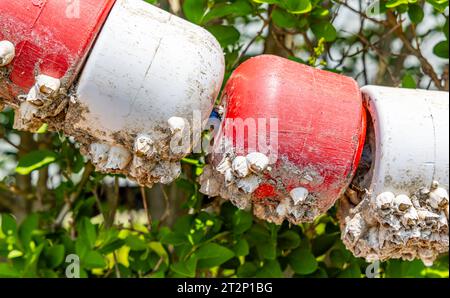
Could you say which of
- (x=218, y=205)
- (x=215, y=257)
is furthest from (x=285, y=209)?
(x=218, y=205)

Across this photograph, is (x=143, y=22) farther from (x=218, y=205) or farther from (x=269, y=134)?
(x=218, y=205)

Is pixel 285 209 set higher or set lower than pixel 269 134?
lower

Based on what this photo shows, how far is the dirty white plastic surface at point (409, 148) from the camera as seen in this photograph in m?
1.08

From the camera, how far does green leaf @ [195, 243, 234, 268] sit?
4.69 feet

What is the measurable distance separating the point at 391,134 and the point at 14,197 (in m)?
1.28

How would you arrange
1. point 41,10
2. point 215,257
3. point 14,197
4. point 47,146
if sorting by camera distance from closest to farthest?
point 41,10 → point 215,257 → point 47,146 → point 14,197

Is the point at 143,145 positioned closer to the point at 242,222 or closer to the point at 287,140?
the point at 287,140

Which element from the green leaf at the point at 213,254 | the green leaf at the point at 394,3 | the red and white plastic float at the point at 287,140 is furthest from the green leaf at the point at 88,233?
the green leaf at the point at 394,3

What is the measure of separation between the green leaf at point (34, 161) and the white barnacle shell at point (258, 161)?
1.99ft

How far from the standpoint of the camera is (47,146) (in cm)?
176

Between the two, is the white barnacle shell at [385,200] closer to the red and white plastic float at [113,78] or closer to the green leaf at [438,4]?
the red and white plastic float at [113,78]

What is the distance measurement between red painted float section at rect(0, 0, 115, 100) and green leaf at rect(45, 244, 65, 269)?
0.61m

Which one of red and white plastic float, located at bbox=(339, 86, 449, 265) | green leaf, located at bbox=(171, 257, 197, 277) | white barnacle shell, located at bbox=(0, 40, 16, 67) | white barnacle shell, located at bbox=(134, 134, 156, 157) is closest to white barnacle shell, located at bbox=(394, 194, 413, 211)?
red and white plastic float, located at bbox=(339, 86, 449, 265)

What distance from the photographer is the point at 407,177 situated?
1.09 metres
